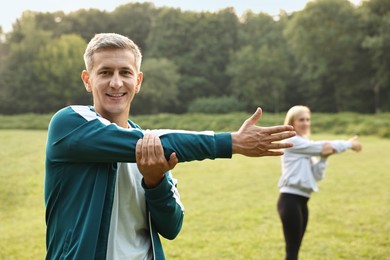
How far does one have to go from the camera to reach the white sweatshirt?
552 cm

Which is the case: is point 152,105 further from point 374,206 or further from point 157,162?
point 157,162

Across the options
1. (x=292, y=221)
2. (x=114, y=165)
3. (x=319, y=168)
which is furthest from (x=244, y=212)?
(x=114, y=165)

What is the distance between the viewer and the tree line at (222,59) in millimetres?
54469

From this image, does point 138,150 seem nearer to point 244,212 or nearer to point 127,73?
point 127,73

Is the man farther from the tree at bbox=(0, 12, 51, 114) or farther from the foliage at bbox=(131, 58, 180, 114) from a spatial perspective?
the tree at bbox=(0, 12, 51, 114)

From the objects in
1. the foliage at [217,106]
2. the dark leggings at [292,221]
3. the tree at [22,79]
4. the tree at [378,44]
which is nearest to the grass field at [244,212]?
the dark leggings at [292,221]

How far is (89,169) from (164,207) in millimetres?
358

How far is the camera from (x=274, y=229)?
8.87 m

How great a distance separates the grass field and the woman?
179 centimetres

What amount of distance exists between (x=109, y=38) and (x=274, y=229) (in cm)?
737

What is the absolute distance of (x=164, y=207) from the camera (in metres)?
2.03

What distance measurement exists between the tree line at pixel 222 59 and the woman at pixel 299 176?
49.0 m

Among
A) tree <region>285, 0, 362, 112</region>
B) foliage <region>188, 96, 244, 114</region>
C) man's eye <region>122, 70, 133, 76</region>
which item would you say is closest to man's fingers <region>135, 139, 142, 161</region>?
man's eye <region>122, 70, 133, 76</region>

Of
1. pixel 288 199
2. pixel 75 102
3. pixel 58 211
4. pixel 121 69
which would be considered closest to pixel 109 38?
pixel 121 69
